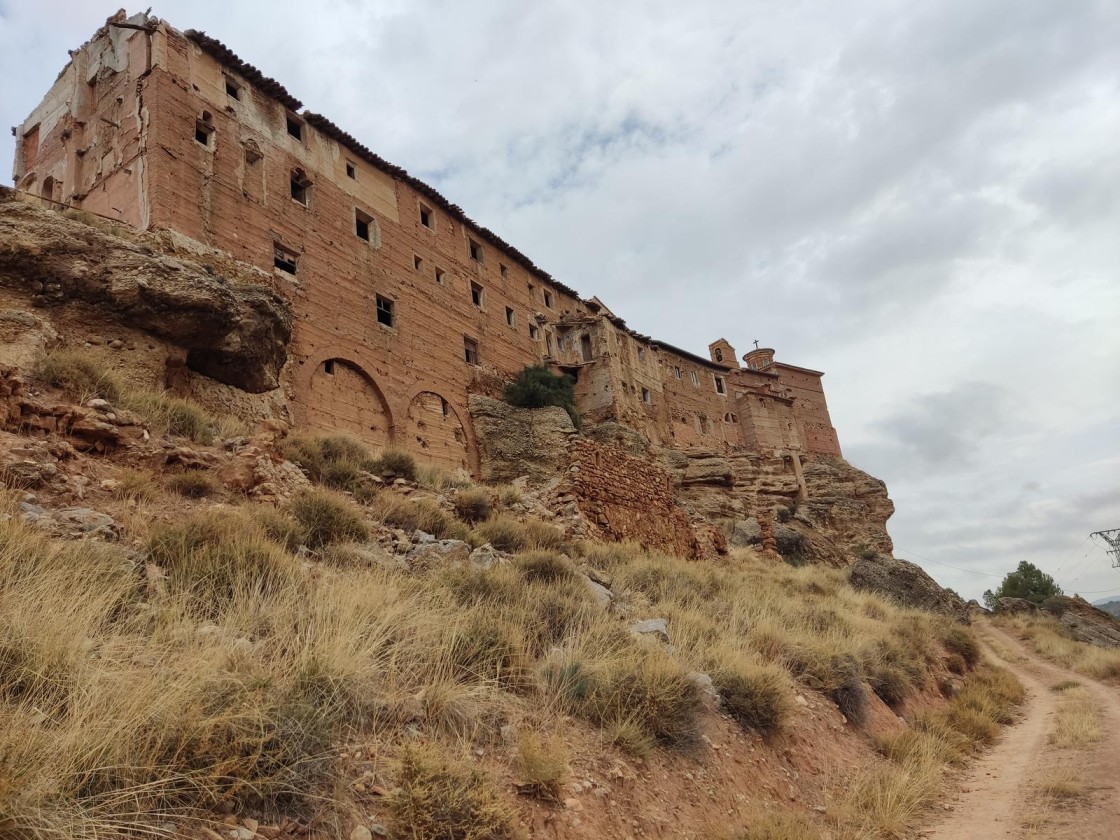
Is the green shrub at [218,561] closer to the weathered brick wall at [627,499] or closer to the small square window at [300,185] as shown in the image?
the weathered brick wall at [627,499]

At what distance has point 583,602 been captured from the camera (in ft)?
25.4

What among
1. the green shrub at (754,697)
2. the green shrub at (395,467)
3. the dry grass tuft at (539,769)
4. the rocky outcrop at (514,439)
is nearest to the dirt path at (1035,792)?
the green shrub at (754,697)

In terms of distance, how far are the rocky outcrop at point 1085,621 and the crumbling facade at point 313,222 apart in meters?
20.4

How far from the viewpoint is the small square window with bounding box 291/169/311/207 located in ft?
70.8

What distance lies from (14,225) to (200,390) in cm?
384

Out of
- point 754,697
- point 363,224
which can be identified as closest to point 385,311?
point 363,224

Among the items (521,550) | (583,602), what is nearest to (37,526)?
(583,602)

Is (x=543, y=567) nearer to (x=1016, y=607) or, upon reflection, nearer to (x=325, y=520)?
(x=325, y=520)

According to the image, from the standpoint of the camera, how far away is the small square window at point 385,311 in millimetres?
23000

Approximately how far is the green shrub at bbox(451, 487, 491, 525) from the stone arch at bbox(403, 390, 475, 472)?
9.89m

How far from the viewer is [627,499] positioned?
1783cm

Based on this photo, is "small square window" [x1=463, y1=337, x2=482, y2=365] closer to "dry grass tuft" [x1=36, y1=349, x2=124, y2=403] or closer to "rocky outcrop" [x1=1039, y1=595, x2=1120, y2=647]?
"dry grass tuft" [x1=36, y1=349, x2=124, y2=403]

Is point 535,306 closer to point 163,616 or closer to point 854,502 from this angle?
point 854,502

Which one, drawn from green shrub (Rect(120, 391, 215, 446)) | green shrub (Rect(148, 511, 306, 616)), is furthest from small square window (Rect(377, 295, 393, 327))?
green shrub (Rect(148, 511, 306, 616))
